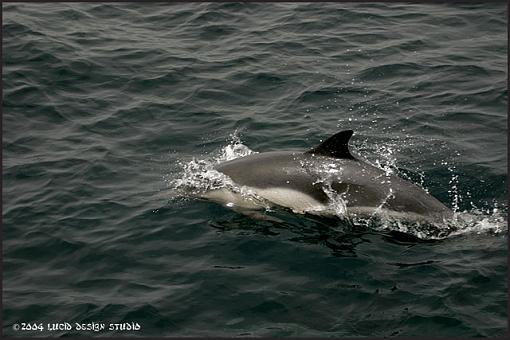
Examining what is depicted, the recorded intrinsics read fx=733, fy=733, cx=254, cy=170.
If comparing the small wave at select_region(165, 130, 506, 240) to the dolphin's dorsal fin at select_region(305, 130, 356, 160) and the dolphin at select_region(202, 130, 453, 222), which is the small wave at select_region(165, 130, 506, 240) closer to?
the dolphin at select_region(202, 130, 453, 222)

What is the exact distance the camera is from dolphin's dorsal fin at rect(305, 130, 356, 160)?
11180mm

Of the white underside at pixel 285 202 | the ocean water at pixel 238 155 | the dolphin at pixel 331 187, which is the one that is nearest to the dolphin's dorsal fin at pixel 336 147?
the dolphin at pixel 331 187

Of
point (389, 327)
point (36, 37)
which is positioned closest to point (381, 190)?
point (389, 327)

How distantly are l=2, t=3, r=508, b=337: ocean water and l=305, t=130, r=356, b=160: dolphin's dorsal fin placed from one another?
1050mm

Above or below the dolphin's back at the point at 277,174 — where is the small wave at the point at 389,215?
below

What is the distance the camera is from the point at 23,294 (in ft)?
33.9

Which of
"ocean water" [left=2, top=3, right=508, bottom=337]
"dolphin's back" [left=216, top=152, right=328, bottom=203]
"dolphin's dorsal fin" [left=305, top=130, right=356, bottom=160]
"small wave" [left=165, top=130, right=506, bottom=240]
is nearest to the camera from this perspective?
"ocean water" [left=2, top=3, right=508, bottom=337]

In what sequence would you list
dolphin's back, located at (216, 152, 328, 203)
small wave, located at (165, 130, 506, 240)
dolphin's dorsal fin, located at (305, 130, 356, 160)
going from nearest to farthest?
small wave, located at (165, 130, 506, 240) → dolphin's dorsal fin, located at (305, 130, 356, 160) → dolphin's back, located at (216, 152, 328, 203)

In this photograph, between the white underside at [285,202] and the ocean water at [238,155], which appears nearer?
the ocean water at [238,155]

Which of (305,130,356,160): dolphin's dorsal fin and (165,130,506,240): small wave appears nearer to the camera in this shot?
(165,130,506,240): small wave

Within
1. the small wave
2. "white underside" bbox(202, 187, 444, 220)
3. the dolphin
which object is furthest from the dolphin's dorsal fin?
"white underside" bbox(202, 187, 444, 220)

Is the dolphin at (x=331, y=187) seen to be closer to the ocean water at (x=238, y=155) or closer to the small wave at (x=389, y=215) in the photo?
the small wave at (x=389, y=215)

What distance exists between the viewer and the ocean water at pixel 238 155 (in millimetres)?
9680

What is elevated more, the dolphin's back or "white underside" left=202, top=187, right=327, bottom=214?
the dolphin's back
